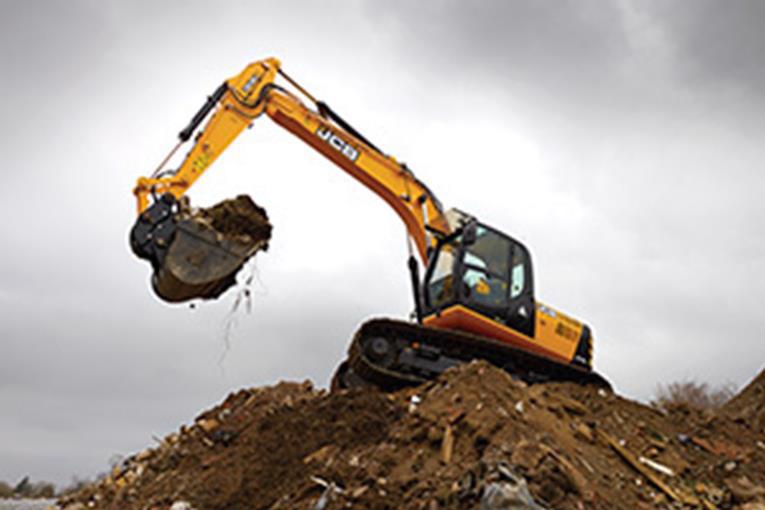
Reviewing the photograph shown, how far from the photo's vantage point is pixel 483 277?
997cm

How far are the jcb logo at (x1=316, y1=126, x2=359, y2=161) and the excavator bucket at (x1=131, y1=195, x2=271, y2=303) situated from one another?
9.69ft

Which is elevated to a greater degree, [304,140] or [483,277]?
[304,140]

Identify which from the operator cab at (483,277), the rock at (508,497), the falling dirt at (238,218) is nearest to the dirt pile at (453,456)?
the rock at (508,497)

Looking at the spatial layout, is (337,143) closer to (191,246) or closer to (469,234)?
(469,234)

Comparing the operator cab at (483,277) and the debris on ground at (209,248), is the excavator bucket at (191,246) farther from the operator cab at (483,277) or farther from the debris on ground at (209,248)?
the operator cab at (483,277)

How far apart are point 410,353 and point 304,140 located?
4.01 meters

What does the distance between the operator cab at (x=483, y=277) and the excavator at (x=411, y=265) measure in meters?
0.02

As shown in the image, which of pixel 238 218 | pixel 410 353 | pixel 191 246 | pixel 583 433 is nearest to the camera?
pixel 583 433

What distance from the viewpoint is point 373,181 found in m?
11.3

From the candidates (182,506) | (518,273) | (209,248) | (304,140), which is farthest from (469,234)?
(182,506)

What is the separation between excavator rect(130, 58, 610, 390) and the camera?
8258mm

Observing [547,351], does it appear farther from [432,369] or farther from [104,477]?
[104,477]

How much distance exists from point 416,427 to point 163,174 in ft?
16.6

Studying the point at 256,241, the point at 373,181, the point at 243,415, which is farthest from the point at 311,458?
the point at 373,181
